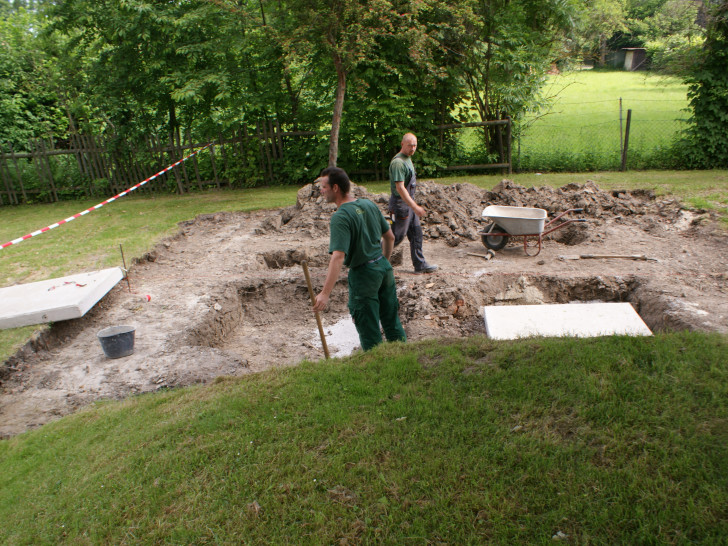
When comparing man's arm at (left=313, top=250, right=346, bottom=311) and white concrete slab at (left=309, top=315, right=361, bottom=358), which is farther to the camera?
white concrete slab at (left=309, top=315, right=361, bottom=358)

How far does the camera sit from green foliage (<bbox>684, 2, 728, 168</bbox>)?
44.4 ft

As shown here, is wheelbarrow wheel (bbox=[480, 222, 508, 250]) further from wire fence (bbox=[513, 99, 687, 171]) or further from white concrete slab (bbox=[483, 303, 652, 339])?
wire fence (bbox=[513, 99, 687, 171])

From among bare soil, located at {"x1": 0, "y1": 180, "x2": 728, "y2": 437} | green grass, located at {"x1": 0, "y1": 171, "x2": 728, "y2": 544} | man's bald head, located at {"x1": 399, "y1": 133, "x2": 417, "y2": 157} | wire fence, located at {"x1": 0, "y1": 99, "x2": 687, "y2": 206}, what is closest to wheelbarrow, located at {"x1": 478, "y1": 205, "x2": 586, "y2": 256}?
bare soil, located at {"x1": 0, "y1": 180, "x2": 728, "y2": 437}

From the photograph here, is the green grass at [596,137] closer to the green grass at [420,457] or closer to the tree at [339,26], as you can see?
the tree at [339,26]

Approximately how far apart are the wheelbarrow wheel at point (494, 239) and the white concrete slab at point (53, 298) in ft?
19.3

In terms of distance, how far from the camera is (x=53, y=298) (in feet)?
21.3

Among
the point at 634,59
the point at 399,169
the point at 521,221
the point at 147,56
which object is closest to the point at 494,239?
the point at 521,221

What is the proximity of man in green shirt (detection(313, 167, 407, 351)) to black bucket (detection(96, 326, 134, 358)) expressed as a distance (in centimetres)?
259

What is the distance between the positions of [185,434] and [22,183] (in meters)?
16.2

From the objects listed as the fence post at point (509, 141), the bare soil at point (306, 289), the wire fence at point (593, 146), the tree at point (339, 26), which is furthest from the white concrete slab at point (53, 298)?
the wire fence at point (593, 146)

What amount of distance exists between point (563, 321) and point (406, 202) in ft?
9.37

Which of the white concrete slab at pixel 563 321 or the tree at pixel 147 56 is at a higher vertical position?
the tree at pixel 147 56

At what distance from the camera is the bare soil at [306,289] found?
17.5 feet

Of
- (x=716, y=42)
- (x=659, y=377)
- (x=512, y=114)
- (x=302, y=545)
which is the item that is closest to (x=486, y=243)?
(x=659, y=377)
